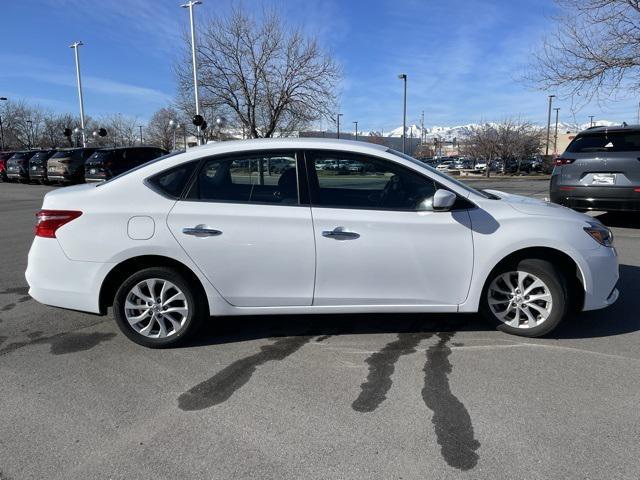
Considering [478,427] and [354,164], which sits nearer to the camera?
[478,427]

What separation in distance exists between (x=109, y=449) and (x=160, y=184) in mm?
2025

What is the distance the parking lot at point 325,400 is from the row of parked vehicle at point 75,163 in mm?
16072

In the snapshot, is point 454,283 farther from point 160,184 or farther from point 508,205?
point 160,184

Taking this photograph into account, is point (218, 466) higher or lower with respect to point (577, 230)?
lower

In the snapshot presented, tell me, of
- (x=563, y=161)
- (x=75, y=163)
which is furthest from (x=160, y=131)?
(x=563, y=161)

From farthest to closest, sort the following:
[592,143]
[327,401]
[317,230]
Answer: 1. [592,143]
2. [317,230]
3. [327,401]

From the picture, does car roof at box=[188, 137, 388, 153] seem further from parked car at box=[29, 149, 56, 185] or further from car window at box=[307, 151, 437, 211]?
parked car at box=[29, 149, 56, 185]

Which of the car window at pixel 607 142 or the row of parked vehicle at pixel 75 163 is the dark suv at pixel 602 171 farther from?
the row of parked vehicle at pixel 75 163

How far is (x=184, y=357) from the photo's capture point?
12.7 ft

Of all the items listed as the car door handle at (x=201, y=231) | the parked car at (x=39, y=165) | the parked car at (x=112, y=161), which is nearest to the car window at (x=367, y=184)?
the car door handle at (x=201, y=231)

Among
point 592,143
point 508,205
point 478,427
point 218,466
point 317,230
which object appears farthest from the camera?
point 592,143

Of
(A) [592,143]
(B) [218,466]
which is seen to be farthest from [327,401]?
(A) [592,143]

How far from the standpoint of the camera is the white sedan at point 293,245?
384 centimetres

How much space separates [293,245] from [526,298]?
78.3 inches
